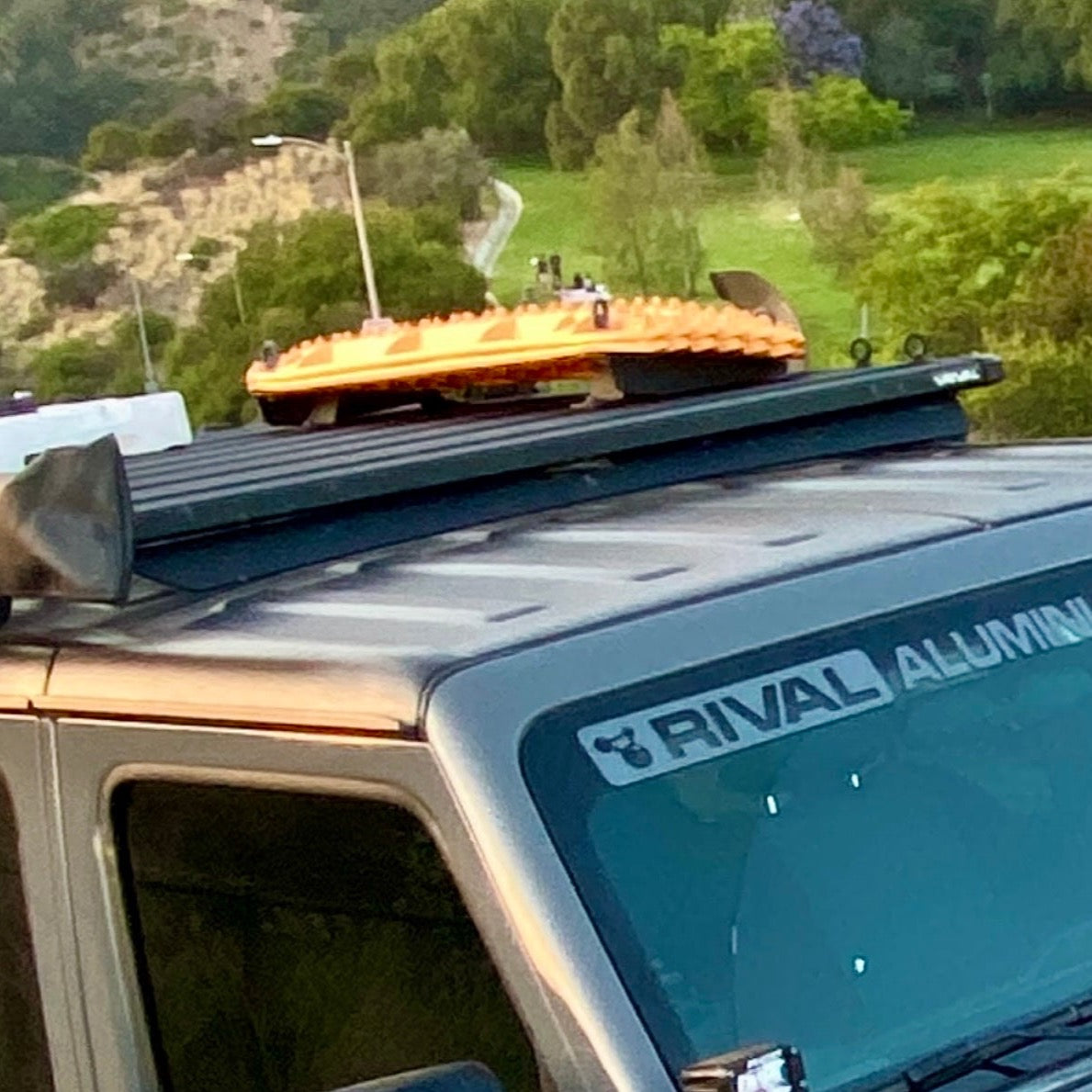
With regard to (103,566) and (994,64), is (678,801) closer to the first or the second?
(103,566)

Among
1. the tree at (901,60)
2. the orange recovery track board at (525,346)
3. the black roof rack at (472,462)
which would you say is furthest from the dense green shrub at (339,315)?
the black roof rack at (472,462)

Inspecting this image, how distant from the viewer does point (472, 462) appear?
3.05m

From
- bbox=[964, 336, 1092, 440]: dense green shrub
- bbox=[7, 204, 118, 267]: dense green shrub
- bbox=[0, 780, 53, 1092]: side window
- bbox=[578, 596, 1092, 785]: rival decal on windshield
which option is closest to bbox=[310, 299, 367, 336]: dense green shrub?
bbox=[964, 336, 1092, 440]: dense green shrub

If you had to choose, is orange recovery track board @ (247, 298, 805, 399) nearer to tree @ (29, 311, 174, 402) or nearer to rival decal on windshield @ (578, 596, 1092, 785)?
rival decal on windshield @ (578, 596, 1092, 785)

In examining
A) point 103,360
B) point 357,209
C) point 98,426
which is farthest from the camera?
point 357,209

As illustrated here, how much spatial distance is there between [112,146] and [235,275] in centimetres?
1153

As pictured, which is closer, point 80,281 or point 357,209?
point 357,209

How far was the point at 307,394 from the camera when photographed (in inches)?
165

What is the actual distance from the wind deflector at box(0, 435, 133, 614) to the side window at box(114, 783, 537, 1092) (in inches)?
8.5

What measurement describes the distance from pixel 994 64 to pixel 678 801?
178ft

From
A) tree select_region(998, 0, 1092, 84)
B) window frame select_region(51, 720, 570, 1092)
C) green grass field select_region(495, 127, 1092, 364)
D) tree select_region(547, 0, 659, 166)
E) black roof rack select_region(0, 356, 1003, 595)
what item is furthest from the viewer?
tree select_region(547, 0, 659, 166)

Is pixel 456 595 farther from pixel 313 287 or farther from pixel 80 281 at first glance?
pixel 80 281

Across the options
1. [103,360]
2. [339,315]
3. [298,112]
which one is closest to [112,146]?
[298,112]

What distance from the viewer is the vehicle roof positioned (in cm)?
223
